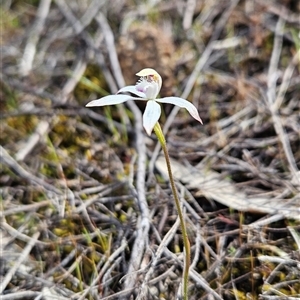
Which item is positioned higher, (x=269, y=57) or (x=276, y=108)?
(x=269, y=57)

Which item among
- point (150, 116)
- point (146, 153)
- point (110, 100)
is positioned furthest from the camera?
point (146, 153)

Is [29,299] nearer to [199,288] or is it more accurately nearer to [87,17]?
[199,288]

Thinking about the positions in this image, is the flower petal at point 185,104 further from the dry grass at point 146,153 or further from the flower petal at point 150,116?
the dry grass at point 146,153

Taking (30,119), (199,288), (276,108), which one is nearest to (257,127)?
(276,108)

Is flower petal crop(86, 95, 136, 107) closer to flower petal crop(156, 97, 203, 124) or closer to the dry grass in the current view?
flower petal crop(156, 97, 203, 124)

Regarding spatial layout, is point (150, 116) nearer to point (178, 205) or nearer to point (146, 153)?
point (178, 205)

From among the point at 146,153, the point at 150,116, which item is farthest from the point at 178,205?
the point at 146,153

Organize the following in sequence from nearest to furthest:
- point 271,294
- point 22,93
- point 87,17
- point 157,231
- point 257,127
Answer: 1. point 271,294
2. point 157,231
3. point 257,127
4. point 22,93
5. point 87,17

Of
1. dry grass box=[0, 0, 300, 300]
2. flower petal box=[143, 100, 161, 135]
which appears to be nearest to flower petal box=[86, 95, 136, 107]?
flower petal box=[143, 100, 161, 135]
